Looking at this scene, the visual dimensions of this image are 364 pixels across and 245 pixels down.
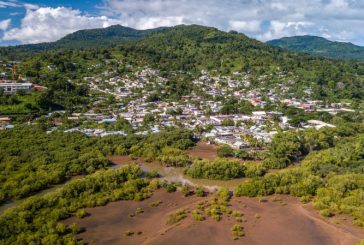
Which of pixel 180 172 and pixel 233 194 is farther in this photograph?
pixel 180 172

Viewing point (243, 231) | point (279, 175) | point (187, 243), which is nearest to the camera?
point (187, 243)

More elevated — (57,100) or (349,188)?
(57,100)

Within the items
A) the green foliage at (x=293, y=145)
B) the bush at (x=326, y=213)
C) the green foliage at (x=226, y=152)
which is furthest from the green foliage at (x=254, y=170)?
the bush at (x=326, y=213)

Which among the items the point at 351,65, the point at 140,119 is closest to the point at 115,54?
the point at 140,119

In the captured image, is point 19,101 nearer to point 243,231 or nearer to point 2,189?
point 2,189

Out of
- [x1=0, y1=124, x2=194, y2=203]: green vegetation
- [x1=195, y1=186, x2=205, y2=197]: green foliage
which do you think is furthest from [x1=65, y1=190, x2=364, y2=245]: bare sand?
[x1=0, y1=124, x2=194, y2=203]: green vegetation

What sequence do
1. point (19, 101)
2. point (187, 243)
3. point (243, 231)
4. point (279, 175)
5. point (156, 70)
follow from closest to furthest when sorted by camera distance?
point (187, 243)
point (243, 231)
point (279, 175)
point (19, 101)
point (156, 70)
